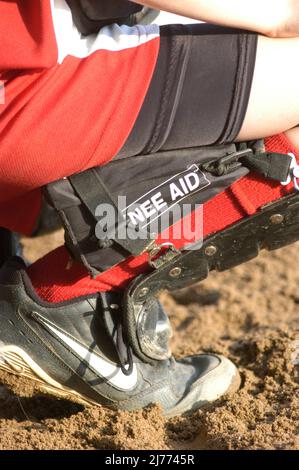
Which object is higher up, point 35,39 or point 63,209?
point 35,39

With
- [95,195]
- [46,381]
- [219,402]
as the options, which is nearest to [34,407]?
[46,381]

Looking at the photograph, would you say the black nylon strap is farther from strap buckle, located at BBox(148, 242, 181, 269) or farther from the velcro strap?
the velcro strap

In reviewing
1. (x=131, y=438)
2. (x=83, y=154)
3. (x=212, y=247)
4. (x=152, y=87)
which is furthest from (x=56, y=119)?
(x=131, y=438)

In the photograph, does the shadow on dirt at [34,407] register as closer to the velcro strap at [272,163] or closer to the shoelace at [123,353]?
the shoelace at [123,353]

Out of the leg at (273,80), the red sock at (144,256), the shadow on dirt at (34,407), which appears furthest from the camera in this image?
the shadow on dirt at (34,407)

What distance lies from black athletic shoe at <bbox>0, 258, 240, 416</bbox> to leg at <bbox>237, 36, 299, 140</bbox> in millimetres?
466

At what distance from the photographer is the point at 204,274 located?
67.7 inches

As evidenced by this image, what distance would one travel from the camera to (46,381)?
1.71m

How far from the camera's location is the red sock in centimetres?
165

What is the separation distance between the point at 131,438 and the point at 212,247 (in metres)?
0.40

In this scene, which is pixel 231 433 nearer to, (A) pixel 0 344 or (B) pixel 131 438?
(B) pixel 131 438

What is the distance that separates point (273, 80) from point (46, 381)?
75 centimetres

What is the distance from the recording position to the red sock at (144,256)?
5.41 ft

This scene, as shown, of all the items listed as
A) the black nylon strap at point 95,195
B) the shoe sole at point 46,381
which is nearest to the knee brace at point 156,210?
the black nylon strap at point 95,195
